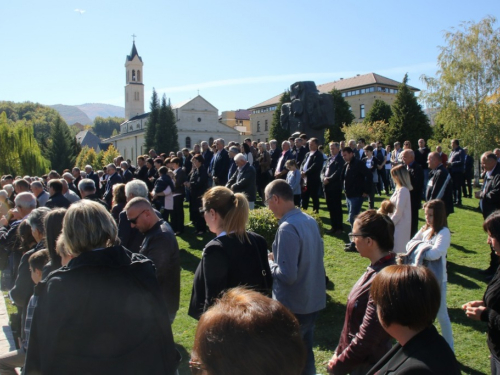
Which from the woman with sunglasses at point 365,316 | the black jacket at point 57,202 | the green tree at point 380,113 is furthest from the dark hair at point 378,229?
the green tree at point 380,113

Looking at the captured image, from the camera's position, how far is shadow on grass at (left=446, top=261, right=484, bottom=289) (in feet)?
22.6

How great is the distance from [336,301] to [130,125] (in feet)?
332

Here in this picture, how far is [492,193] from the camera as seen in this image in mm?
7516

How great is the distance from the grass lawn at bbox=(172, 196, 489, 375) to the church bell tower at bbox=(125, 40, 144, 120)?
11153cm

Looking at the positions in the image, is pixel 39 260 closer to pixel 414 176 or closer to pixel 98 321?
pixel 98 321

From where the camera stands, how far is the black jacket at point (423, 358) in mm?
1986

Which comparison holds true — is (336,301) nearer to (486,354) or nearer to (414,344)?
(486,354)

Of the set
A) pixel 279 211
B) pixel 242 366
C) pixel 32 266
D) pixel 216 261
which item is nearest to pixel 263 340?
pixel 242 366

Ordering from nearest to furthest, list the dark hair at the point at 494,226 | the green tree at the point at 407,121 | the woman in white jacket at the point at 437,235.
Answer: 1. the dark hair at the point at 494,226
2. the woman in white jacket at the point at 437,235
3. the green tree at the point at 407,121

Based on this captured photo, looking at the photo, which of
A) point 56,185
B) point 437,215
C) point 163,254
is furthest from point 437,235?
point 56,185

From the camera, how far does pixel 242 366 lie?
1329mm

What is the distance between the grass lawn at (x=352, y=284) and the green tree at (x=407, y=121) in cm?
3747

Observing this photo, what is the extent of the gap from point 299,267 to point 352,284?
3.56 m

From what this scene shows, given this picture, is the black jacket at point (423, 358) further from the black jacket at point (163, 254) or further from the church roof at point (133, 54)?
the church roof at point (133, 54)
